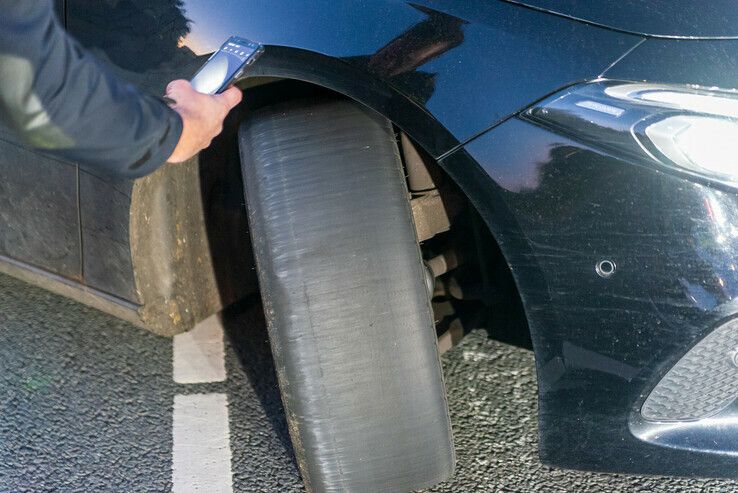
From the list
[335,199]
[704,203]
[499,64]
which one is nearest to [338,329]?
[335,199]

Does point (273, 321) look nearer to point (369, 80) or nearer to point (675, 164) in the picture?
point (369, 80)

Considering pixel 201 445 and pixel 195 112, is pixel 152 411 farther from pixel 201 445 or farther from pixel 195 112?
pixel 195 112

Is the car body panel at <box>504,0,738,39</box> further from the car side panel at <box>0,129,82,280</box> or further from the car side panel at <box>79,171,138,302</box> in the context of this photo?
the car side panel at <box>0,129,82,280</box>

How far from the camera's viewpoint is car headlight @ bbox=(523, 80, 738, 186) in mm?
1938

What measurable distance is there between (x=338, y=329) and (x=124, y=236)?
683mm

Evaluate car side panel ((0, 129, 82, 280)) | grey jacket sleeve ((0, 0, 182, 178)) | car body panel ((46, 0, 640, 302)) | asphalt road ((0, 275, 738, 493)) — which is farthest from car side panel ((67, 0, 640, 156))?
asphalt road ((0, 275, 738, 493))

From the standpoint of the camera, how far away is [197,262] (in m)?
2.95

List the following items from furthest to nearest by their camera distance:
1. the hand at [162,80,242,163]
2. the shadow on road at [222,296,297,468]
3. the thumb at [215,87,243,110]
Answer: the shadow on road at [222,296,297,468] < the thumb at [215,87,243,110] < the hand at [162,80,242,163]

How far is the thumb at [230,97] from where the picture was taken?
2.22 meters

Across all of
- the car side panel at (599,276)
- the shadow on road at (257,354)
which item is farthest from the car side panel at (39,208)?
the car side panel at (599,276)

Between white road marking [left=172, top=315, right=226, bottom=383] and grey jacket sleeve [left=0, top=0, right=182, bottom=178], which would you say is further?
white road marking [left=172, top=315, right=226, bottom=383]

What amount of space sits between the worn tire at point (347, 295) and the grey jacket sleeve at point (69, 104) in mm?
339

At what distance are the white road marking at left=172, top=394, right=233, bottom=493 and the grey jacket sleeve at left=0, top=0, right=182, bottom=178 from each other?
97cm

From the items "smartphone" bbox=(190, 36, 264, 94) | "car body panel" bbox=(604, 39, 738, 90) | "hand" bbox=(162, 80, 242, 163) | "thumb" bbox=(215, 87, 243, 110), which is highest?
"car body panel" bbox=(604, 39, 738, 90)
